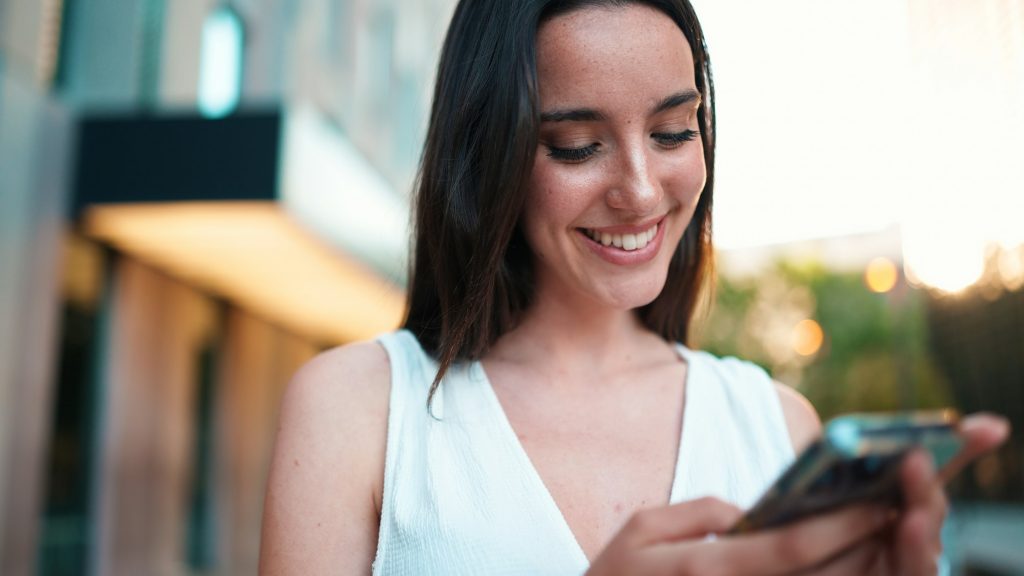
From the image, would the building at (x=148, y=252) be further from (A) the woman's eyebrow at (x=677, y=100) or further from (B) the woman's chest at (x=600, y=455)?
(A) the woman's eyebrow at (x=677, y=100)

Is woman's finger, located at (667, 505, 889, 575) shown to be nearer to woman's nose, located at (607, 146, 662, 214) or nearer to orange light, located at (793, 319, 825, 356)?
woman's nose, located at (607, 146, 662, 214)

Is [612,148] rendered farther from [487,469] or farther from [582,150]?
[487,469]

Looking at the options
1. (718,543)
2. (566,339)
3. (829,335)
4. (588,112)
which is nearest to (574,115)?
(588,112)

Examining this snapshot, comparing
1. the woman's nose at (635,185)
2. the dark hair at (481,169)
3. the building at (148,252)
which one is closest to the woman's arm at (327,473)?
the dark hair at (481,169)

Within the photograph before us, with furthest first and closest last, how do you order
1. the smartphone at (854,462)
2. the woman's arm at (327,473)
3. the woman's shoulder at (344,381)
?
the woman's shoulder at (344,381) → the woman's arm at (327,473) → the smartphone at (854,462)

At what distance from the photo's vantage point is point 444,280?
1881 mm

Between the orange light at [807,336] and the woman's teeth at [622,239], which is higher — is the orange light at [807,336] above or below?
below

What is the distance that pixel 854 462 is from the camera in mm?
914

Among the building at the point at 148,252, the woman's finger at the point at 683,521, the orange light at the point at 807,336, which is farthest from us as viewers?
the orange light at the point at 807,336

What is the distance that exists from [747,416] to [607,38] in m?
0.83

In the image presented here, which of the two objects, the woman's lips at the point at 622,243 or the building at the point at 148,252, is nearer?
the woman's lips at the point at 622,243

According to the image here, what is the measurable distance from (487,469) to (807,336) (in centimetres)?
3273

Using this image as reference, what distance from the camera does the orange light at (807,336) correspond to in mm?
32688

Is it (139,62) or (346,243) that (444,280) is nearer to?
(139,62)
